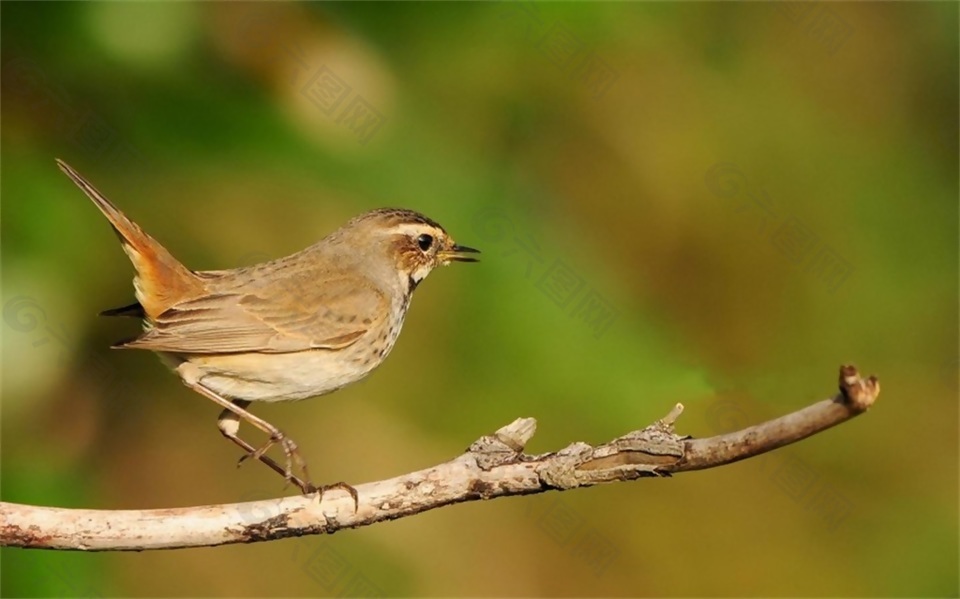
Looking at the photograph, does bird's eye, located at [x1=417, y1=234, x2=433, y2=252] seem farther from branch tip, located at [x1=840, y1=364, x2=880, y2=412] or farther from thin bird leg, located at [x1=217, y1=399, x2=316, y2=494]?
branch tip, located at [x1=840, y1=364, x2=880, y2=412]

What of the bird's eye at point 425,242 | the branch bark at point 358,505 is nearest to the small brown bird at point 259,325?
the bird's eye at point 425,242

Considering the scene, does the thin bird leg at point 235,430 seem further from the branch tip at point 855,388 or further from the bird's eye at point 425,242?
the branch tip at point 855,388

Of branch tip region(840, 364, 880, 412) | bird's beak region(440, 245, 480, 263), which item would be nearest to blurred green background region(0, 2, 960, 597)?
bird's beak region(440, 245, 480, 263)

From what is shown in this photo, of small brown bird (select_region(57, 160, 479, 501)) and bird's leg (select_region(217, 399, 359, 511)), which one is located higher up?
small brown bird (select_region(57, 160, 479, 501))

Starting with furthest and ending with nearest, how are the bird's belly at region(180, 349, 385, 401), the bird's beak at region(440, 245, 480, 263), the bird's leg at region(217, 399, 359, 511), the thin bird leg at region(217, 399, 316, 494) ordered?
the bird's beak at region(440, 245, 480, 263)
the thin bird leg at region(217, 399, 316, 494)
the bird's belly at region(180, 349, 385, 401)
the bird's leg at region(217, 399, 359, 511)

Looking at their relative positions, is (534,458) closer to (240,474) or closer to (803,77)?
(240,474)

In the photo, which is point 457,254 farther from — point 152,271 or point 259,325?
point 152,271

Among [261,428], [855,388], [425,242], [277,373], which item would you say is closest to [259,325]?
[277,373]
